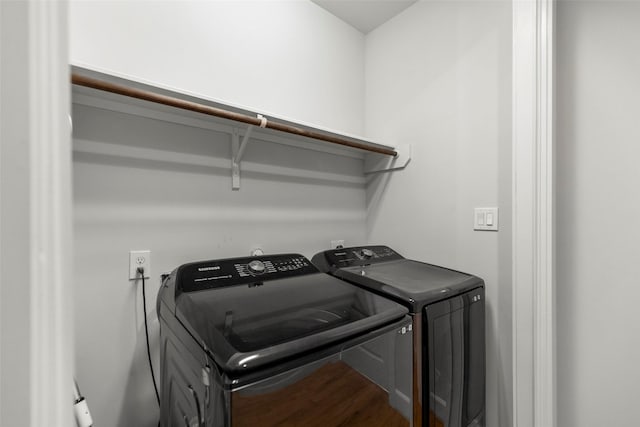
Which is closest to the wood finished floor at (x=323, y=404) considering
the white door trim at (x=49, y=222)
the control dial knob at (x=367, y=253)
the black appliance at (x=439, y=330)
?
the black appliance at (x=439, y=330)

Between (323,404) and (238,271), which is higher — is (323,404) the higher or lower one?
the lower one

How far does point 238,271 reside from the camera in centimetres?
116

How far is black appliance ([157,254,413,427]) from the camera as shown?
2.14 ft

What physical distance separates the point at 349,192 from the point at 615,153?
1.41 meters

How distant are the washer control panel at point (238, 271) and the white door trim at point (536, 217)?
103cm

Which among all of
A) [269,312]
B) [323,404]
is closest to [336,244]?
[269,312]

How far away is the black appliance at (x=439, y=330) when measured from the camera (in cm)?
106

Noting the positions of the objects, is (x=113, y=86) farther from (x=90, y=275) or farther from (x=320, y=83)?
(x=320, y=83)

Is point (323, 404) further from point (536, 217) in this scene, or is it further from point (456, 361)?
point (536, 217)

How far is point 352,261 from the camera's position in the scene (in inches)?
61.2

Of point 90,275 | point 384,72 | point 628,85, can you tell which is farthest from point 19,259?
point 384,72

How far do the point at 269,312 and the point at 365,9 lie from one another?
211 cm

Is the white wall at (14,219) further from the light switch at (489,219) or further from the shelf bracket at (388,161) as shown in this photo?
the shelf bracket at (388,161)

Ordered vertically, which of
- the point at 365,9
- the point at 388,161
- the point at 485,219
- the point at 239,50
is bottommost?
the point at 485,219
